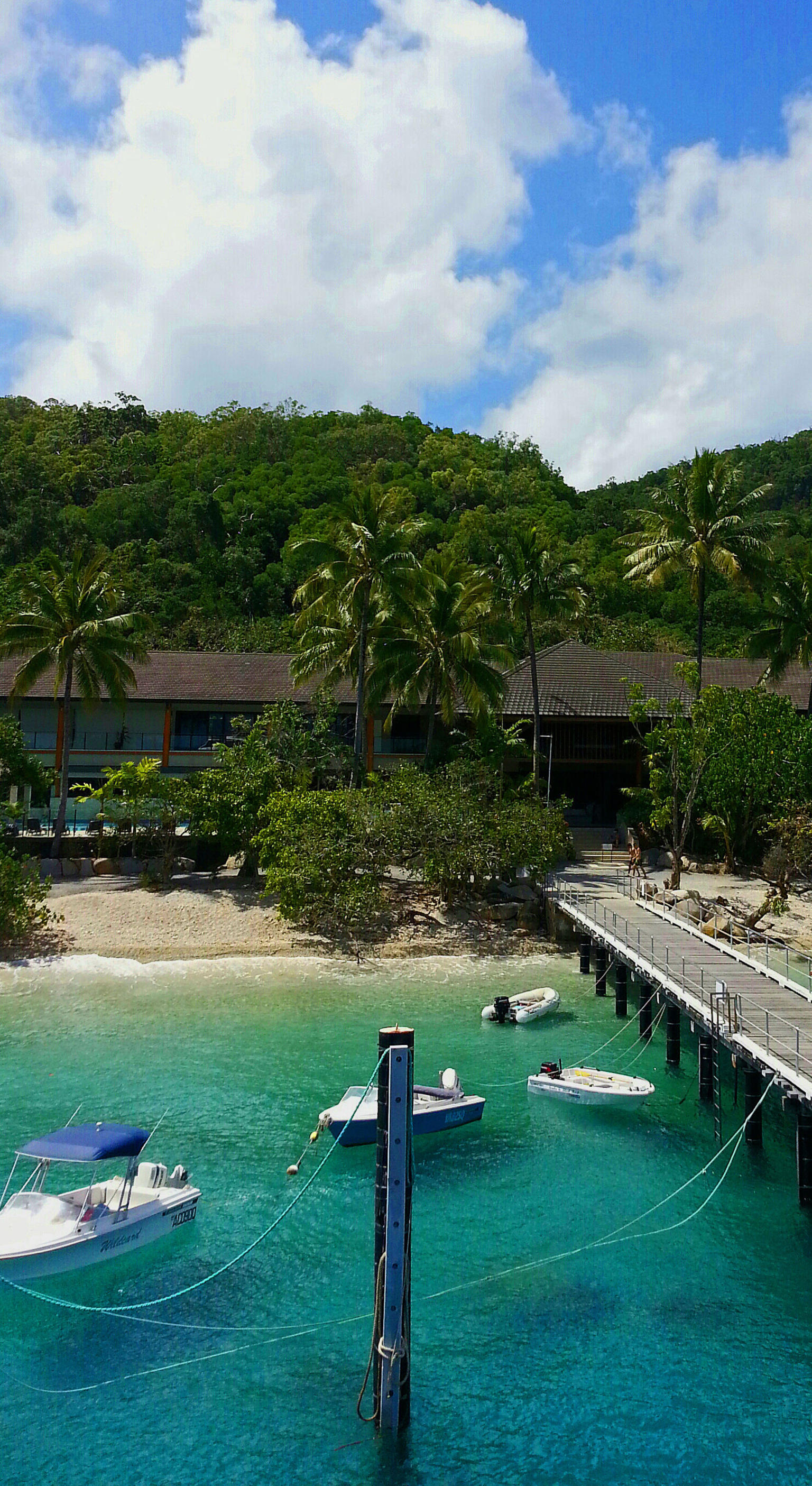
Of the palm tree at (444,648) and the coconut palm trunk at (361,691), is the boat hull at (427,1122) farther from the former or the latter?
the palm tree at (444,648)

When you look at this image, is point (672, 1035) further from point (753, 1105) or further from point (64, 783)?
point (64, 783)

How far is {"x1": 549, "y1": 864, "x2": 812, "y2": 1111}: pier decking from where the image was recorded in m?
18.5

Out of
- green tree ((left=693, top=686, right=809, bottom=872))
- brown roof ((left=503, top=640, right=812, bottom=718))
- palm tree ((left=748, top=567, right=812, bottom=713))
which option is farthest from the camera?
brown roof ((left=503, top=640, right=812, bottom=718))

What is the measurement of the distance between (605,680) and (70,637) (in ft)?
82.4

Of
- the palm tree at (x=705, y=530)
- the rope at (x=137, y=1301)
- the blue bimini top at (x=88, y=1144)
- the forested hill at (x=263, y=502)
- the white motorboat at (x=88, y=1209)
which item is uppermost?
the forested hill at (x=263, y=502)

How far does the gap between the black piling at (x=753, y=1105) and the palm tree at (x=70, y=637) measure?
29872 mm

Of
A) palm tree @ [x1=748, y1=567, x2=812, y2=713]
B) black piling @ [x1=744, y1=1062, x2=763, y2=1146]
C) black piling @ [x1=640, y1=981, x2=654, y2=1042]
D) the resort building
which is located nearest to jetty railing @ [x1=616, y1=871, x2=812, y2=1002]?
black piling @ [x1=640, y1=981, x2=654, y2=1042]

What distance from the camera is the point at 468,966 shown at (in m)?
30.9

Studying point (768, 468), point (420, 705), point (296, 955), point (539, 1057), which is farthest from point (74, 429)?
point (539, 1057)

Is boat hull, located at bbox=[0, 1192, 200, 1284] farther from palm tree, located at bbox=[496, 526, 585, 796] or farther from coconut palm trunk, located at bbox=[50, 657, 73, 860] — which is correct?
palm tree, located at bbox=[496, 526, 585, 796]

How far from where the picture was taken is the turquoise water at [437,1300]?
11398 millimetres

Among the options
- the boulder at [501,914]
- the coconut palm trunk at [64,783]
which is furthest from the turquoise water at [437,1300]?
the coconut palm trunk at [64,783]

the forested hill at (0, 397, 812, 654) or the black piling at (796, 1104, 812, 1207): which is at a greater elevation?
the forested hill at (0, 397, 812, 654)

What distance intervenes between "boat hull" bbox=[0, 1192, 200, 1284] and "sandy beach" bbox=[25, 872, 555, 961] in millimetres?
15552
